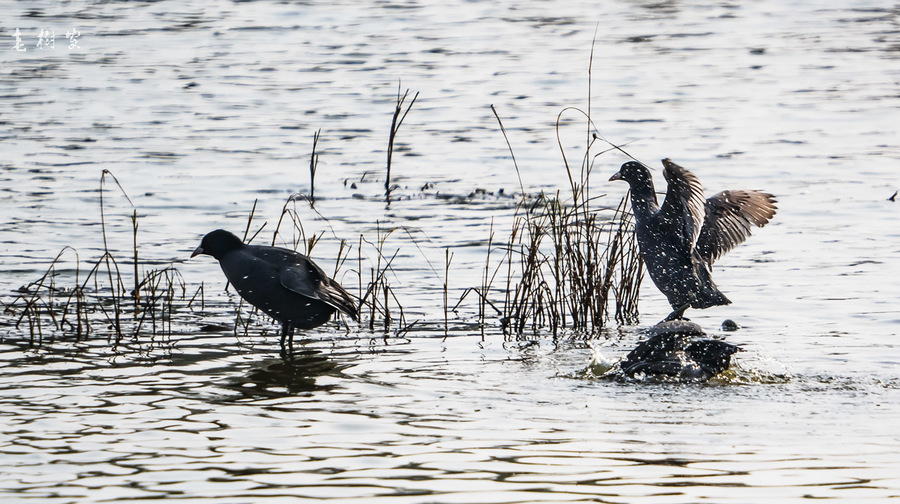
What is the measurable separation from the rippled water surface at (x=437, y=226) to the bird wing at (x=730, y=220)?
64cm

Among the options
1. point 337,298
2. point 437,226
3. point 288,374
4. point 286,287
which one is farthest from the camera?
point 437,226

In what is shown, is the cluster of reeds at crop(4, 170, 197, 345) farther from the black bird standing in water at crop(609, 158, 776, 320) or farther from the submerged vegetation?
the black bird standing in water at crop(609, 158, 776, 320)

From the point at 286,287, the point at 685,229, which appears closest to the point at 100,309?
the point at 286,287

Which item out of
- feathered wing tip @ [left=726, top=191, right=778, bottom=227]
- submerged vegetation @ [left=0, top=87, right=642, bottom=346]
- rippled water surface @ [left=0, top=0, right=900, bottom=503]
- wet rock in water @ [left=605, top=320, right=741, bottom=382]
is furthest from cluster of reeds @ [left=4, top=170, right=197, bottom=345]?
feathered wing tip @ [left=726, top=191, right=778, bottom=227]

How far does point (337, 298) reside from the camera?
9242mm

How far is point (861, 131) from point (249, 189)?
342 inches

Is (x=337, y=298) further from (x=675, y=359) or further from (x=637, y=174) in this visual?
(x=675, y=359)

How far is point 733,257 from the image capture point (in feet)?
42.2

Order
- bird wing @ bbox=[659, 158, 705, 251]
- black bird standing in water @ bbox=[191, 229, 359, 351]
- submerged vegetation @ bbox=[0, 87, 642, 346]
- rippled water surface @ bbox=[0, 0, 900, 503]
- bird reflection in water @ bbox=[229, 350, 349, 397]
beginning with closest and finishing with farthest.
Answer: rippled water surface @ bbox=[0, 0, 900, 503] < bird reflection in water @ bbox=[229, 350, 349, 397] < bird wing @ bbox=[659, 158, 705, 251] < black bird standing in water @ bbox=[191, 229, 359, 351] < submerged vegetation @ bbox=[0, 87, 642, 346]

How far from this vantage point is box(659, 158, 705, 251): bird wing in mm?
8914

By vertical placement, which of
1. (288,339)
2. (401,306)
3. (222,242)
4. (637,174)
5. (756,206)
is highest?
(637,174)

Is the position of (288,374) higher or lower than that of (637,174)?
lower

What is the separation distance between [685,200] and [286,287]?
274 cm

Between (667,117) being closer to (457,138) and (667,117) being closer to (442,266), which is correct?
(457,138)
